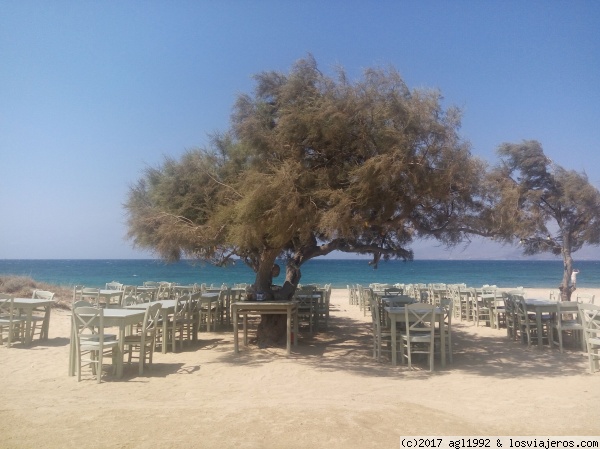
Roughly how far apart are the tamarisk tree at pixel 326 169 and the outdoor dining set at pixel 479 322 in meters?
1.81

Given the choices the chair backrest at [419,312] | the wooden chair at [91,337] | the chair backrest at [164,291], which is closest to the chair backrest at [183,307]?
the wooden chair at [91,337]

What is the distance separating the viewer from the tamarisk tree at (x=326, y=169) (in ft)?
24.2

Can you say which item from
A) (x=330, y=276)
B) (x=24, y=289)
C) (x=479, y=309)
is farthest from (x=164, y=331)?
(x=330, y=276)

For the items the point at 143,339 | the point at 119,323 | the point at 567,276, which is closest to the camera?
the point at 119,323

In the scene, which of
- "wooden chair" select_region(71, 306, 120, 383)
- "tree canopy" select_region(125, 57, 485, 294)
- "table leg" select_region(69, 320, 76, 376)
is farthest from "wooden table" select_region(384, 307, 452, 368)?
"table leg" select_region(69, 320, 76, 376)

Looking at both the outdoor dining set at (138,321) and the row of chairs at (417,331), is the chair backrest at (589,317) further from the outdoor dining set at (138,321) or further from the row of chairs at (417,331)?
the outdoor dining set at (138,321)

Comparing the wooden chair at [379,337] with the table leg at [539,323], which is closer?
the wooden chair at [379,337]

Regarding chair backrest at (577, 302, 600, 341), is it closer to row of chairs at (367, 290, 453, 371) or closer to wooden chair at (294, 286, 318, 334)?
row of chairs at (367, 290, 453, 371)

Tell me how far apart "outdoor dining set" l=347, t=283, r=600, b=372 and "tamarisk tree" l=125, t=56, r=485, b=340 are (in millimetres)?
1814

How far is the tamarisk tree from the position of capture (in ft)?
24.2

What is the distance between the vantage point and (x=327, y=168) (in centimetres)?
791

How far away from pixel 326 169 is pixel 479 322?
883 centimetres

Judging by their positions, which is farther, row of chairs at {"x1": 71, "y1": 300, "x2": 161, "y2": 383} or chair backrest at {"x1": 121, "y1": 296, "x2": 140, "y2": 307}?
chair backrest at {"x1": 121, "y1": 296, "x2": 140, "y2": 307}

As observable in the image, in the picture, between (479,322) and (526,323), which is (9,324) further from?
(479,322)
